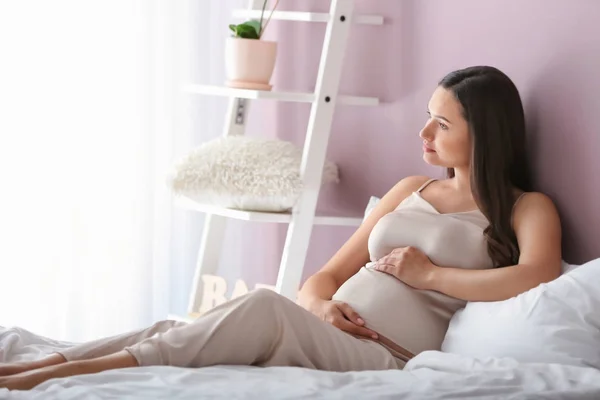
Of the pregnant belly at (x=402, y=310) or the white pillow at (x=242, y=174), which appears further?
the white pillow at (x=242, y=174)

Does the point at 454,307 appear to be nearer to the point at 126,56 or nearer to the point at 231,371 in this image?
the point at 231,371

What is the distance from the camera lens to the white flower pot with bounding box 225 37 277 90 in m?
3.06

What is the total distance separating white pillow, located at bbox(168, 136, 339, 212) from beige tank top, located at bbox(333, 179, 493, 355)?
514 mm

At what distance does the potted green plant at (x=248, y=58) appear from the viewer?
3.06 metres

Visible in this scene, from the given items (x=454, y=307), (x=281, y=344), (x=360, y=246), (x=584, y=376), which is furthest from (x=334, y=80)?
(x=584, y=376)

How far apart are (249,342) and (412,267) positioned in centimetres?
47

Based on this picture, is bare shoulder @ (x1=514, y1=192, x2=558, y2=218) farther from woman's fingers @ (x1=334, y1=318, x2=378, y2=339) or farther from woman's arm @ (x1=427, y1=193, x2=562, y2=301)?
woman's fingers @ (x1=334, y1=318, x2=378, y2=339)

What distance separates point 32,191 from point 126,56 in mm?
503

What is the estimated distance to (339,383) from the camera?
1.92m

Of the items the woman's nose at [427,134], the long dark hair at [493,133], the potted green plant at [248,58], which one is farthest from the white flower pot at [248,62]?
the long dark hair at [493,133]

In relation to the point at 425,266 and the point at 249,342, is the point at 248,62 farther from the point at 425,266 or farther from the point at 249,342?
the point at 249,342

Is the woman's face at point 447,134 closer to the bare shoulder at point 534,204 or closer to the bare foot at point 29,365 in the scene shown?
the bare shoulder at point 534,204

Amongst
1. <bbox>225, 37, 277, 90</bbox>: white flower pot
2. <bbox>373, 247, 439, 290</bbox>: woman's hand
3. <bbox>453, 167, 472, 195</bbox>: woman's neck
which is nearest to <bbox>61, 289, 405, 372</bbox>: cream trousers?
<bbox>373, 247, 439, 290</bbox>: woman's hand

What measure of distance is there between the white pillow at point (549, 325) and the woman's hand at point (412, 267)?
193 millimetres
